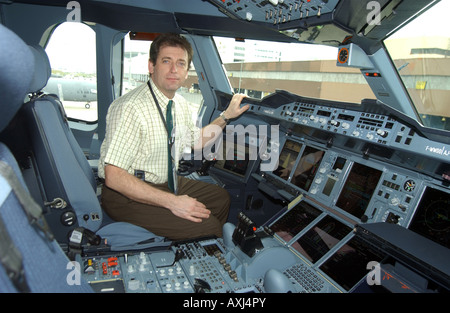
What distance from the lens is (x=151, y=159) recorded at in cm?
237

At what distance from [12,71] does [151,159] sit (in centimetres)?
181

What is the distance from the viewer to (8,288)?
0.53 metres

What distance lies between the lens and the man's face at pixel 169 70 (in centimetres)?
246

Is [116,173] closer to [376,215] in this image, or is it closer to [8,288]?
[8,288]

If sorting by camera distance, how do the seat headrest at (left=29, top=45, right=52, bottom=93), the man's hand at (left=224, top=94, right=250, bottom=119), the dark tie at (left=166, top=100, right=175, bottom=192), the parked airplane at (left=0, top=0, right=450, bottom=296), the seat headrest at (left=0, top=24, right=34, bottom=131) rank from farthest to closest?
the man's hand at (left=224, top=94, right=250, bottom=119) → the dark tie at (left=166, top=100, right=175, bottom=192) → the seat headrest at (left=29, top=45, right=52, bottom=93) → the parked airplane at (left=0, top=0, right=450, bottom=296) → the seat headrest at (left=0, top=24, right=34, bottom=131)

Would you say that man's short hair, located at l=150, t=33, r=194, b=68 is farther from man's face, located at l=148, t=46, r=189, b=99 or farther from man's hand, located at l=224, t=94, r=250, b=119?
man's hand, located at l=224, t=94, r=250, b=119

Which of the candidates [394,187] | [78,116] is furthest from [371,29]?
[78,116]

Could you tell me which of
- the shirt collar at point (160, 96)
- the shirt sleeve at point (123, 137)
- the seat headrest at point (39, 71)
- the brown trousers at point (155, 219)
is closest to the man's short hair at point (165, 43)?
the shirt collar at point (160, 96)

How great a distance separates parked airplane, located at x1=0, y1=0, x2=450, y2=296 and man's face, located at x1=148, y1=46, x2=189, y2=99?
514mm

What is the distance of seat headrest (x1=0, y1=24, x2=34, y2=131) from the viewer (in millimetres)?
560

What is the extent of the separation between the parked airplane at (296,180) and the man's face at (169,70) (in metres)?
0.51

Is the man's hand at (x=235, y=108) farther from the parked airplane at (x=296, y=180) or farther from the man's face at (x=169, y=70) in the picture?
the man's face at (x=169, y=70)

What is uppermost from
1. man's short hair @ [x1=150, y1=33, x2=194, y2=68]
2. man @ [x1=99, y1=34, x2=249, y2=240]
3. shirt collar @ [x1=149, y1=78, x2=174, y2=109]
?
man's short hair @ [x1=150, y1=33, x2=194, y2=68]

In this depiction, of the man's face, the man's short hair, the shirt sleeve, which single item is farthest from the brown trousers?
the man's short hair
